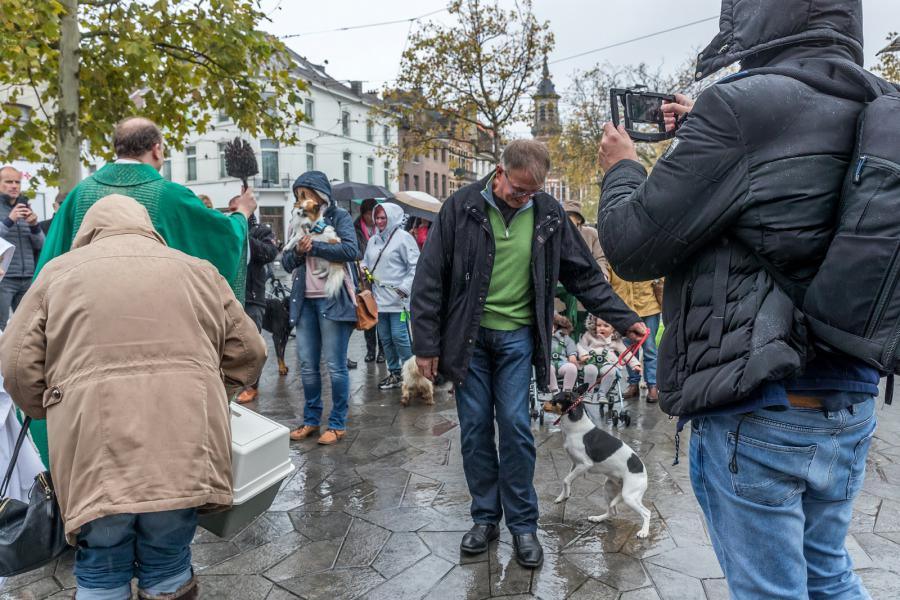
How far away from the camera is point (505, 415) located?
345 centimetres

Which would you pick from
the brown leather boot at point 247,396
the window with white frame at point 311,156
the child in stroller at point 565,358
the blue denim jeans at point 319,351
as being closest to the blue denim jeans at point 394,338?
the brown leather boot at point 247,396

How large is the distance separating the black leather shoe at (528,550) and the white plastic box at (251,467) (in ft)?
4.28

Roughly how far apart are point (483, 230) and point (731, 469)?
195 cm

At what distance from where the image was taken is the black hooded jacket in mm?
1529

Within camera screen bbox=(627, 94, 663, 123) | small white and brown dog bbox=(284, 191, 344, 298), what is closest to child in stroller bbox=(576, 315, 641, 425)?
small white and brown dog bbox=(284, 191, 344, 298)

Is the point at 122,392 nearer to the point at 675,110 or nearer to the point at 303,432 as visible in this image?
the point at 675,110

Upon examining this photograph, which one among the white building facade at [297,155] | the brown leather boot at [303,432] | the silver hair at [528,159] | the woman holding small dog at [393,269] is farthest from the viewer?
the white building facade at [297,155]

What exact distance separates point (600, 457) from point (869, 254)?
2.72m

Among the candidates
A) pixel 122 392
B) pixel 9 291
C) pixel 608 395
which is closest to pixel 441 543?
pixel 122 392

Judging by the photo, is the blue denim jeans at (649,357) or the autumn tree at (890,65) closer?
the blue denim jeans at (649,357)

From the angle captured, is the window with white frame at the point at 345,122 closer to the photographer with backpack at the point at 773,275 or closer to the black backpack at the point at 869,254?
the photographer with backpack at the point at 773,275

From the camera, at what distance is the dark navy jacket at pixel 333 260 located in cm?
527

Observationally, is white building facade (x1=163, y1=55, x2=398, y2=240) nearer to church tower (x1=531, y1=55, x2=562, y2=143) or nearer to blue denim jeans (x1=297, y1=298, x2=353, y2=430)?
church tower (x1=531, y1=55, x2=562, y2=143)

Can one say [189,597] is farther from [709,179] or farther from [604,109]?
[604,109]
